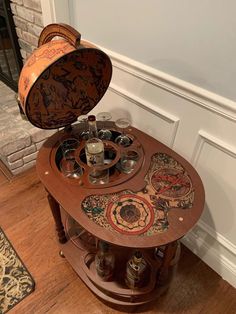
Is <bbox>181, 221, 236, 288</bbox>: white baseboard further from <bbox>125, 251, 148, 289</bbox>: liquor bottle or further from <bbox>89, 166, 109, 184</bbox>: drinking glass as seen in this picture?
<bbox>89, 166, 109, 184</bbox>: drinking glass

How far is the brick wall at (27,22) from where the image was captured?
62.2 inches

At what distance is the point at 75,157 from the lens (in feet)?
3.38

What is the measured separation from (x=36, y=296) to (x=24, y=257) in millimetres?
230

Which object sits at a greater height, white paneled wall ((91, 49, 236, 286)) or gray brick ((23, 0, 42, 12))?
gray brick ((23, 0, 42, 12))

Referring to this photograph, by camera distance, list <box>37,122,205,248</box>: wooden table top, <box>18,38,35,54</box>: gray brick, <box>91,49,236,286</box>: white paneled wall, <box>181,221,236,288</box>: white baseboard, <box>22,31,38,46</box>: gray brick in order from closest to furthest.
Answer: <box>37,122,205,248</box>: wooden table top → <box>91,49,236,286</box>: white paneled wall → <box>181,221,236,288</box>: white baseboard → <box>22,31,38,46</box>: gray brick → <box>18,38,35,54</box>: gray brick

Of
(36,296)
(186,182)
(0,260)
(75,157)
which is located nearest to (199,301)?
(186,182)

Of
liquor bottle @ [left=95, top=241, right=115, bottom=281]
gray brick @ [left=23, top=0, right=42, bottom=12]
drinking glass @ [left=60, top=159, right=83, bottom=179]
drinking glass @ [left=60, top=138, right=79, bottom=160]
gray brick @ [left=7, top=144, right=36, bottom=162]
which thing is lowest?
gray brick @ [left=7, top=144, right=36, bottom=162]

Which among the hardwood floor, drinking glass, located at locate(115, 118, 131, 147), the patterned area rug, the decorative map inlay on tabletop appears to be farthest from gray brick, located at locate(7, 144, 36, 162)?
the decorative map inlay on tabletop

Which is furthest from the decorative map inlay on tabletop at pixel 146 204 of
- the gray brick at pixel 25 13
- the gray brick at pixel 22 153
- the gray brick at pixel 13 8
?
the gray brick at pixel 13 8

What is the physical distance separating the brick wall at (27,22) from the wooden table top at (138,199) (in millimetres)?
1038

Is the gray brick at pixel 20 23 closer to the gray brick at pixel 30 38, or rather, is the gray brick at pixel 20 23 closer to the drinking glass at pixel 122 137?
the gray brick at pixel 30 38

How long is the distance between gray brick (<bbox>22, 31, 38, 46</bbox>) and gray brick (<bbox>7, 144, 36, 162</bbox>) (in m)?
0.74

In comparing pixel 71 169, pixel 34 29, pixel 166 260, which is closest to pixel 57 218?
pixel 71 169

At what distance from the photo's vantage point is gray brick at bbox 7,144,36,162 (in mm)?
1761
